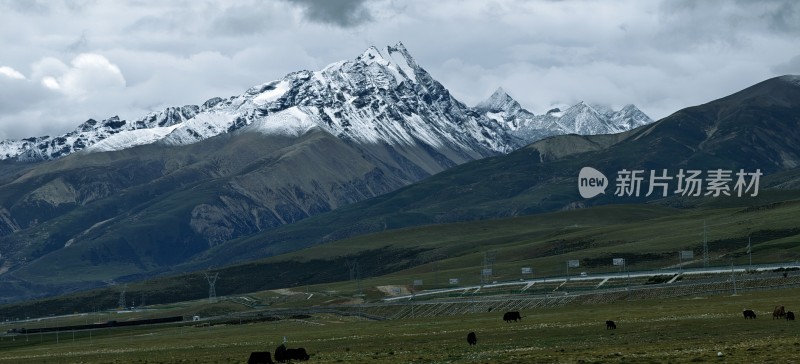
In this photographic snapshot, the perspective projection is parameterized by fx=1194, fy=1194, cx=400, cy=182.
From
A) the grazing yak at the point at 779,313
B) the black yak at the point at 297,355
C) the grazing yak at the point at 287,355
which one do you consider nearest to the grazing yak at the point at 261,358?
the grazing yak at the point at 287,355

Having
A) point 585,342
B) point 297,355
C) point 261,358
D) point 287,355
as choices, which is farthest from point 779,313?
point 261,358

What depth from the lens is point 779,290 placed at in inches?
6870

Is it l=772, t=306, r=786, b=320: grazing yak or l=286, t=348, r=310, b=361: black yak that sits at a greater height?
l=772, t=306, r=786, b=320: grazing yak

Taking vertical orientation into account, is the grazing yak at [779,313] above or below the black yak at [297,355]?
above

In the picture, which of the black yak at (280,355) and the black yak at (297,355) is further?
the black yak at (297,355)

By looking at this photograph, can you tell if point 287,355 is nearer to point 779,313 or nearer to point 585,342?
point 585,342

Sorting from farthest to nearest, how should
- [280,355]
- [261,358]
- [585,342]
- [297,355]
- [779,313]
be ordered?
1. [779,313]
2. [585,342]
3. [297,355]
4. [280,355]
5. [261,358]

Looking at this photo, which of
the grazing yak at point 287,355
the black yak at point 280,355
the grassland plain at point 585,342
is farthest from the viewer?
the grazing yak at point 287,355

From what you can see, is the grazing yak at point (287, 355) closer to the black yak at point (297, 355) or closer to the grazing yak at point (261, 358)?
the black yak at point (297, 355)

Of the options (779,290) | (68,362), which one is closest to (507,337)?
(68,362)

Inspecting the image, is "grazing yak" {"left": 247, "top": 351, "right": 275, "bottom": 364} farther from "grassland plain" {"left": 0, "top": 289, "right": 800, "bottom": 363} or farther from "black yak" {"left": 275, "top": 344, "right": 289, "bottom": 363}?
"grassland plain" {"left": 0, "top": 289, "right": 800, "bottom": 363}

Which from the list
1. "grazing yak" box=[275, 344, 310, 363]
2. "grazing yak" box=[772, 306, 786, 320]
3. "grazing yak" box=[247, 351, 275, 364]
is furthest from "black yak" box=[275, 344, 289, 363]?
"grazing yak" box=[772, 306, 786, 320]

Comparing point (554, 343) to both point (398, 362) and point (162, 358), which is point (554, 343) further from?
point (162, 358)

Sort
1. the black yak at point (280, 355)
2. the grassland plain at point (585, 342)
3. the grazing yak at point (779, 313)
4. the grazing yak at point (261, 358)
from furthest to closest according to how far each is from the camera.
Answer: the grazing yak at point (779, 313), the black yak at point (280, 355), the grazing yak at point (261, 358), the grassland plain at point (585, 342)
